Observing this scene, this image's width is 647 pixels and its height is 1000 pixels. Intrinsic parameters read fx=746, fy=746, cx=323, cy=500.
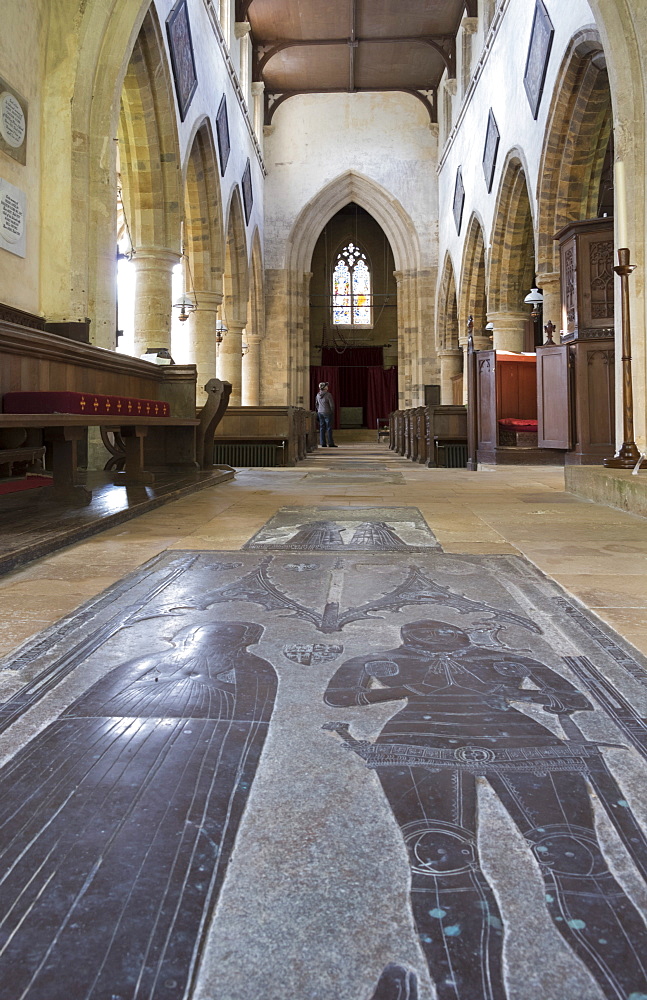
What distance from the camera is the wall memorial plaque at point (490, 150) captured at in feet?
41.7

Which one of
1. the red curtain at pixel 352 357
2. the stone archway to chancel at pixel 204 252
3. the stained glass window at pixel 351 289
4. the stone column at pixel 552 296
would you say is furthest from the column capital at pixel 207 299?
the stained glass window at pixel 351 289

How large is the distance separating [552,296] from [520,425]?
5.87 ft

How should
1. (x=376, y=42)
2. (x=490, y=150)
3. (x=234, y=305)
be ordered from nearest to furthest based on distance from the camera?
(x=490, y=150) → (x=234, y=305) → (x=376, y=42)

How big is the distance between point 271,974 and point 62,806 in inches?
15.7

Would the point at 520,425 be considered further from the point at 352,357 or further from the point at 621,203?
the point at 352,357

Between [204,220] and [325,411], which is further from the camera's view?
[325,411]

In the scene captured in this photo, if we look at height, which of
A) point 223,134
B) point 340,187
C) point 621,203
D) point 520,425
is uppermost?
point 340,187

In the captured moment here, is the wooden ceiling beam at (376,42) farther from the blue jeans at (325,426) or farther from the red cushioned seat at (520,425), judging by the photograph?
the red cushioned seat at (520,425)

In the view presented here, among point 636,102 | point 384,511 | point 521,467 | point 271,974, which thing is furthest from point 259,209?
point 271,974

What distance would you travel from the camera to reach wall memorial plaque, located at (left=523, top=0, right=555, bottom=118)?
30.9ft

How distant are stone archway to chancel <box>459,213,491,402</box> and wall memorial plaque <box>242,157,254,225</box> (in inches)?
195

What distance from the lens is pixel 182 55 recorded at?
10109mm

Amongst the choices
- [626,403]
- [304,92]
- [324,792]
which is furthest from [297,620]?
[304,92]

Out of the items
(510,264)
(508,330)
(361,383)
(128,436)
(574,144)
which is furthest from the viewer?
(361,383)
